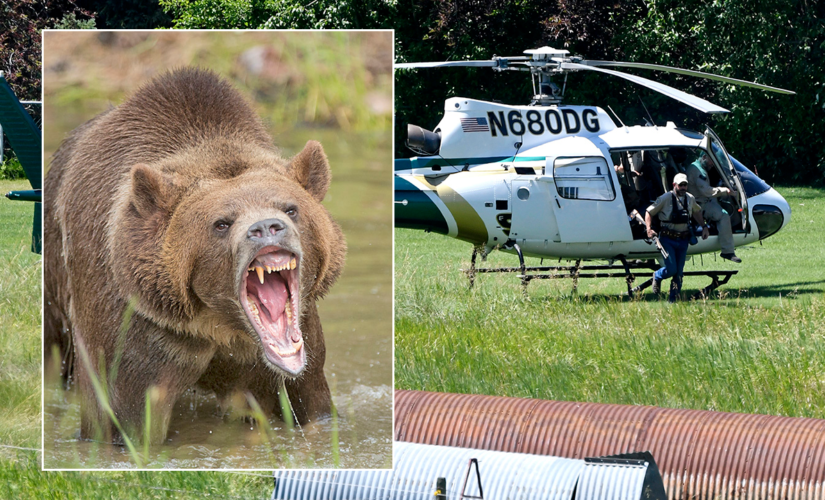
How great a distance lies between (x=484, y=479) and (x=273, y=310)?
2.30m

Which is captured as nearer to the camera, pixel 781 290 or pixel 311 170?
pixel 311 170

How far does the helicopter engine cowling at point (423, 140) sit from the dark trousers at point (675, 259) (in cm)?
300

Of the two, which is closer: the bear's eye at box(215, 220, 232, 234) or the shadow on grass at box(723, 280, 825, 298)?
the bear's eye at box(215, 220, 232, 234)

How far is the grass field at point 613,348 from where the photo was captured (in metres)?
7.41

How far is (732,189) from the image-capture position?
1251 cm

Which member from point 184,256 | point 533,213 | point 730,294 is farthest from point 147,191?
point 730,294

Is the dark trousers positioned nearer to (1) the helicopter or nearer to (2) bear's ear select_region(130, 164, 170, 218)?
(1) the helicopter

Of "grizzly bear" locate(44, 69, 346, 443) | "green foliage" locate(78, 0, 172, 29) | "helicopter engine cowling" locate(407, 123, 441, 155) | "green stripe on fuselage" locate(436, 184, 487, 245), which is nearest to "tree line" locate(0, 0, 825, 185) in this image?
"green foliage" locate(78, 0, 172, 29)

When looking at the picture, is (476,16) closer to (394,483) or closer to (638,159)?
(638,159)

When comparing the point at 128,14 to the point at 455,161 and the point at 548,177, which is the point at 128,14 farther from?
the point at 548,177

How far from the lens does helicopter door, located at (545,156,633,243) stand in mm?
12375

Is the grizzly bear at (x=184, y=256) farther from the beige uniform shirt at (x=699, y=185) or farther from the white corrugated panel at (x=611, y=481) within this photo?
the beige uniform shirt at (x=699, y=185)

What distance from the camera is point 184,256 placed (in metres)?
3.02

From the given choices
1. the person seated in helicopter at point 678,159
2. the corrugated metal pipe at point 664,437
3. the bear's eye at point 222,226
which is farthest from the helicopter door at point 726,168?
the bear's eye at point 222,226
